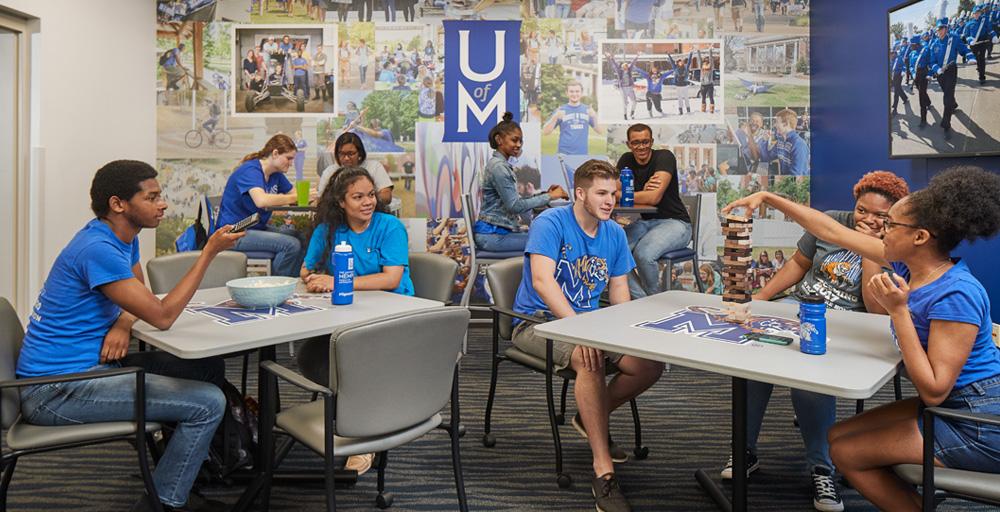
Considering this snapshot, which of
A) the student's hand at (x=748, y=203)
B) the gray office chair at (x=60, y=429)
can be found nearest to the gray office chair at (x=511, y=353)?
the student's hand at (x=748, y=203)

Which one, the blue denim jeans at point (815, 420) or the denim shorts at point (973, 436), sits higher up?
the denim shorts at point (973, 436)

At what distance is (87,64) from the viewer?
5.22m

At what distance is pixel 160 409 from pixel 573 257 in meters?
1.62

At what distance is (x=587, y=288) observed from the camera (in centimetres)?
293

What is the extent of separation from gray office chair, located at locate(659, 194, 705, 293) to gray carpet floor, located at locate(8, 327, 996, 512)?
1177 mm

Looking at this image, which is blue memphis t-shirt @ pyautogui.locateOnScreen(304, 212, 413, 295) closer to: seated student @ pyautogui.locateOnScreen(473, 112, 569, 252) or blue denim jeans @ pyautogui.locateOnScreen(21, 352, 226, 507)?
blue denim jeans @ pyautogui.locateOnScreen(21, 352, 226, 507)

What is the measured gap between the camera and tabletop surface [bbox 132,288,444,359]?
205 cm

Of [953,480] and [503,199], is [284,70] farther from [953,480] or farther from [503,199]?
[953,480]

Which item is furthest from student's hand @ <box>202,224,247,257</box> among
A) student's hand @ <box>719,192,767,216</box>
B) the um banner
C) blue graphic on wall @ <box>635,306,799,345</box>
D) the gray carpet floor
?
the um banner

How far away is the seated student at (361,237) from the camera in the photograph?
306cm

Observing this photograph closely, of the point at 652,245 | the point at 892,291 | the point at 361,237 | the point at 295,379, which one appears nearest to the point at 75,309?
the point at 295,379

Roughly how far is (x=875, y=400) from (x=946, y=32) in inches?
79.2

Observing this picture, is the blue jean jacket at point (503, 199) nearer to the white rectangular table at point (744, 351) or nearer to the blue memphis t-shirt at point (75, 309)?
the white rectangular table at point (744, 351)

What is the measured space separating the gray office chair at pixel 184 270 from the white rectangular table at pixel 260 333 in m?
0.49
